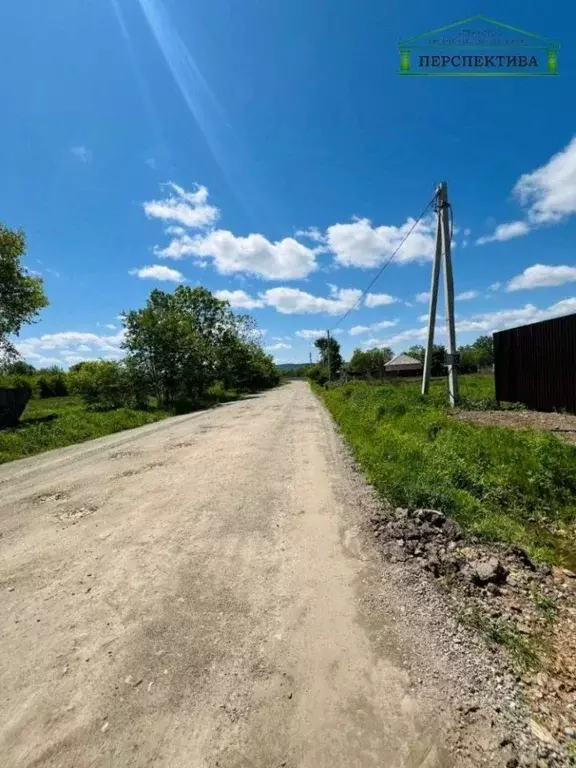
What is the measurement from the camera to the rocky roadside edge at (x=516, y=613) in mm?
1920

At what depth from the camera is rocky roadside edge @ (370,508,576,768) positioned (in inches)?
75.6

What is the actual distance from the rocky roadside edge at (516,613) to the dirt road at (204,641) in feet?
1.31

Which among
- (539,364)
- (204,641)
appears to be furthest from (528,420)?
(204,641)

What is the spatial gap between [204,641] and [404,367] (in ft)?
235

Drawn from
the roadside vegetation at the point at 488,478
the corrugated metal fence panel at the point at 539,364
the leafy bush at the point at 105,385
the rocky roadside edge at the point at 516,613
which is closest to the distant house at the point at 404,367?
the leafy bush at the point at 105,385

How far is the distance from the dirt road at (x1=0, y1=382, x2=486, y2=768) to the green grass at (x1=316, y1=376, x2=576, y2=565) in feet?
3.80

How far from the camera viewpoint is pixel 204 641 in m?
2.61

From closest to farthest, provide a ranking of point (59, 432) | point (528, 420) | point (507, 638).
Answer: point (507, 638) → point (528, 420) → point (59, 432)

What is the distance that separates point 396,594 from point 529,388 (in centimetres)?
1039

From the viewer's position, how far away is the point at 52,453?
33.6 feet

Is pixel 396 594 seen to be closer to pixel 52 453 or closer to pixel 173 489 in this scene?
pixel 173 489

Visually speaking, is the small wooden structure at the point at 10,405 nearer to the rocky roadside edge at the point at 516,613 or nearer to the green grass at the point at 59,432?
the green grass at the point at 59,432

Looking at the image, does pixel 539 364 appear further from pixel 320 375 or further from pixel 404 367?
pixel 404 367

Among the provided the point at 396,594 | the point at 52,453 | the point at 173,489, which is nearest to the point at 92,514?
the point at 173,489
